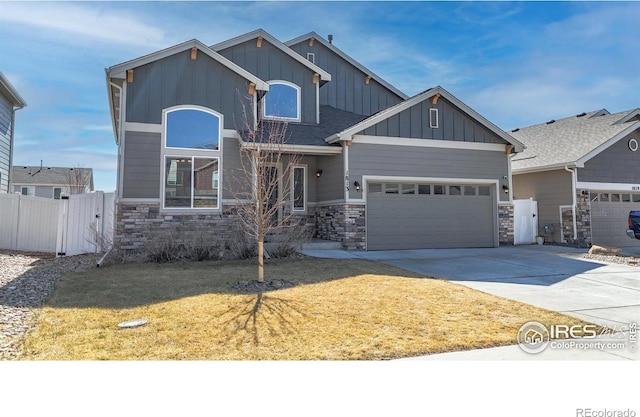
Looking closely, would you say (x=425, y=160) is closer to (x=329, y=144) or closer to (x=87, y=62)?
(x=329, y=144)

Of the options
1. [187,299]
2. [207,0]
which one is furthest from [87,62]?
[187,299]

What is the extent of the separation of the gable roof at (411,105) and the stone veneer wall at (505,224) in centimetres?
221

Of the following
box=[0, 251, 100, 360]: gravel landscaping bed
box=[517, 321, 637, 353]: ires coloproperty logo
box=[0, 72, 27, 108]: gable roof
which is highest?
box=[0, 72, 27, 108]: gable roof

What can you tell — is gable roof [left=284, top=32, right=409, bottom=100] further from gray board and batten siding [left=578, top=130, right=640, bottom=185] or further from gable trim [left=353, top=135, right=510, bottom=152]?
gray board and batten siding [left=578, top=130, right=640, bottom=185]

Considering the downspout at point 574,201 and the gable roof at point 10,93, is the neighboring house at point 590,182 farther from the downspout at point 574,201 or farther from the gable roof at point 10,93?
the gable roof at point 10,93

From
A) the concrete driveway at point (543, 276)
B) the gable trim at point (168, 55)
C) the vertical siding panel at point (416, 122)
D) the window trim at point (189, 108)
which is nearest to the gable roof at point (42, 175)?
the gable trim at point (168, 55)

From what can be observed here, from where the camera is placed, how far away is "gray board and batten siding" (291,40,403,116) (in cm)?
1770

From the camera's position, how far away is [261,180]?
766 cm

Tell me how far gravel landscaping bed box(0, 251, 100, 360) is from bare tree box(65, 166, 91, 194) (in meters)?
20.4

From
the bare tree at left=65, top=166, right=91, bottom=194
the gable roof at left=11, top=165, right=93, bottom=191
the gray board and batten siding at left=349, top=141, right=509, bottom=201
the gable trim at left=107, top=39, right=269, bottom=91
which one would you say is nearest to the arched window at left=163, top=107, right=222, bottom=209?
the gable trim at left=107, top=39, right=269, bottom=91

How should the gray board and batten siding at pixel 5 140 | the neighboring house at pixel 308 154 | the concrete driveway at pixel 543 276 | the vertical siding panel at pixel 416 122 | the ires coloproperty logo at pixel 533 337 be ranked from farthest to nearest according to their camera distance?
the gray board and batten siding at pixel 5 140, the vertical siding panel at pixel 416 122, the neighboring house at pixel 308 154, the concrete driveway at pixel 543 276, the ires coloproperty logo at pixel 533 337

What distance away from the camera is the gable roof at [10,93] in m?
15.5

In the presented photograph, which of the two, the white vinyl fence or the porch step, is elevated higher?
the white vinyl fence

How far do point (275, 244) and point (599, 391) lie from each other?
890cm
